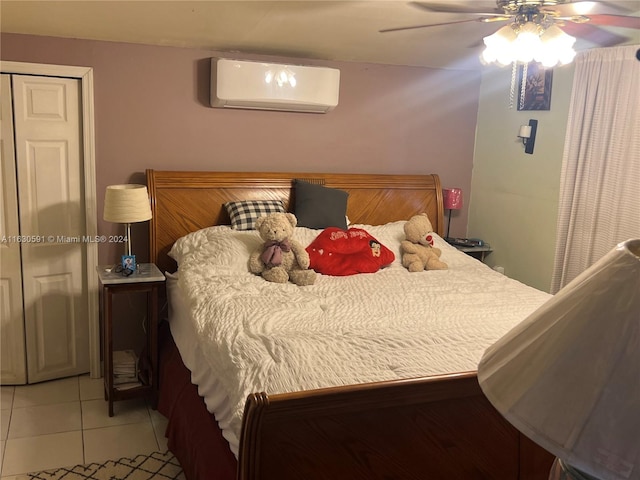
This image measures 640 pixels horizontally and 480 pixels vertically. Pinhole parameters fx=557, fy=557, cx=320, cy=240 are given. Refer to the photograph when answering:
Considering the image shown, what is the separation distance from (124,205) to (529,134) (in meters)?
2.57

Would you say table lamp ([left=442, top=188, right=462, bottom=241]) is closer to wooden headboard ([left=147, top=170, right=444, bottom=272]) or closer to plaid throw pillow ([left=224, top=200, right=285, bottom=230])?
wooden headboard ([left=147, top=170, right=444, bottom=272])

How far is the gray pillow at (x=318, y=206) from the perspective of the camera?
11.5 feet

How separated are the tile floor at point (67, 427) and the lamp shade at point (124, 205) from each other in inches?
42.3

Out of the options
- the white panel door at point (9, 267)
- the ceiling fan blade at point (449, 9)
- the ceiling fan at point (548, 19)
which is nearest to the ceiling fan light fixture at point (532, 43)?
the ceiling fan at point (548, 19)

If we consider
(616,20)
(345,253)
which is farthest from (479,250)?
(616,20)

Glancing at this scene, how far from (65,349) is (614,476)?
3365mm

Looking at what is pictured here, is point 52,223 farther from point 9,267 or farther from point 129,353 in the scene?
point 129,353

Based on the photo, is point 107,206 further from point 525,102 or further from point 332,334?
point 525,102

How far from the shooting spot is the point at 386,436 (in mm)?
1623

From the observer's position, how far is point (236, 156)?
3.63 m

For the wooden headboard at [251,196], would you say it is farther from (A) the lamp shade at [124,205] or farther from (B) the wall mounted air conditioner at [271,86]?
(B) the wall mounted air conditioner at [271,86]

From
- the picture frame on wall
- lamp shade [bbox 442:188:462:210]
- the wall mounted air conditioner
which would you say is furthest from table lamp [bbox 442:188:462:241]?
the wall mounted air conditioner

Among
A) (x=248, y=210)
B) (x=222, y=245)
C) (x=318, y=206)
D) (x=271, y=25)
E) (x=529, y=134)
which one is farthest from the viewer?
(x=529, y=134)

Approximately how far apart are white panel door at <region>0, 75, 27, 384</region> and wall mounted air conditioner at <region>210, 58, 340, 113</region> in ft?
3.79
